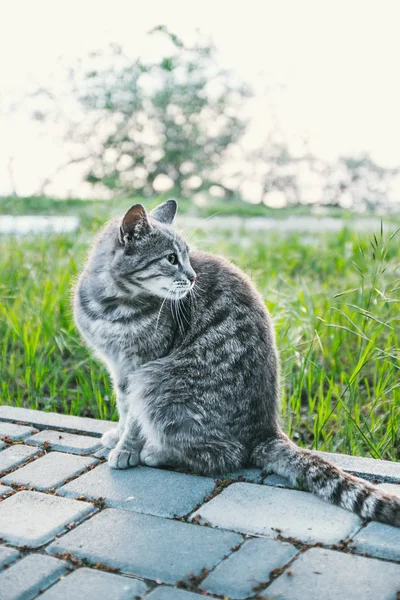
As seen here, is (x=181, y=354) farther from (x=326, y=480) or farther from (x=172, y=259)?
(x=326, y=480)

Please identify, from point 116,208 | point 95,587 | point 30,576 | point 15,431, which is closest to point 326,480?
point 95,587

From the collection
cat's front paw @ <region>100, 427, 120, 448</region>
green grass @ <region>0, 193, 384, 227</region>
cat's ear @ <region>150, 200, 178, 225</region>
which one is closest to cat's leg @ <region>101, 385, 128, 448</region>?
cat's front paw @ <region>100, 427, 120, 448</region>

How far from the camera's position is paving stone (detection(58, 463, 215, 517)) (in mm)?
2578

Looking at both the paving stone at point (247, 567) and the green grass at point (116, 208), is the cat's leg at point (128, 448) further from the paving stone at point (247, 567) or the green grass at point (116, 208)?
the green grass at point (116, 208)

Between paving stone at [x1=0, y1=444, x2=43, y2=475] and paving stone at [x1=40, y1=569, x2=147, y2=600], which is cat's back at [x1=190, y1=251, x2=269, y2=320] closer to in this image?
paving stone at [x1=0, y1=444, x2=43, y2=475]

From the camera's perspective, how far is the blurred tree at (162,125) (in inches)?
362

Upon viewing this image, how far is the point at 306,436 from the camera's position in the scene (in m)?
3.64

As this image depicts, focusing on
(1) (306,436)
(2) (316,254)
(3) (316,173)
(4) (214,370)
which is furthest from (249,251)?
(3) (316,173)

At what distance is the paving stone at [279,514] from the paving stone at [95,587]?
1.45ft

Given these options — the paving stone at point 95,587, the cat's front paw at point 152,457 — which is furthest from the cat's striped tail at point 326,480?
the paving stone at point 95,587

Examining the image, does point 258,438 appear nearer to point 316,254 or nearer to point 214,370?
point 214,370

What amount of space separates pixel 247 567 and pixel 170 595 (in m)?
0.26

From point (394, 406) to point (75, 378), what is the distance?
189cm

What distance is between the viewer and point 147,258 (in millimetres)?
3209
